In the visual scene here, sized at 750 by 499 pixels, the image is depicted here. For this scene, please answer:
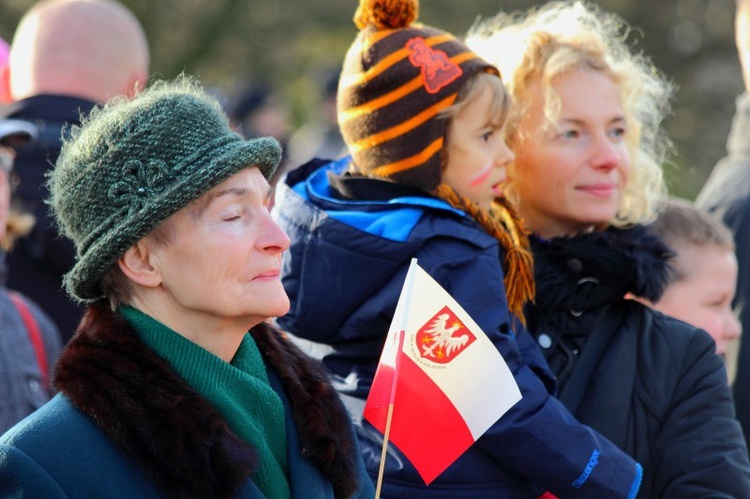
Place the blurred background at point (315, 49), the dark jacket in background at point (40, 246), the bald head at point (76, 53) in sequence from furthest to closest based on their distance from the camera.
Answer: the blurred background at point (315, 49), the bald head at point (76, 53), the dark jacket in background at point (40, 246)

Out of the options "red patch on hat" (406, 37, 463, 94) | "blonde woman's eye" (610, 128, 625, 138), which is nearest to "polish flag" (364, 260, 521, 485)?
"red patch on hat" (406, 37, 463, 94)

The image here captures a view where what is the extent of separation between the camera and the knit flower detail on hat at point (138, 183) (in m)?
2.56

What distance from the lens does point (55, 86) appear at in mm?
5355

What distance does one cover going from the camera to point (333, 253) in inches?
127

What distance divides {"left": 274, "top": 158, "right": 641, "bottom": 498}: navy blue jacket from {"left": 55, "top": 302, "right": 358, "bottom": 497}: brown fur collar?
0.75 metres

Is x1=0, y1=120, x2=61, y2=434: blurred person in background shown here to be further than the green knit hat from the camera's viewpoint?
Yes

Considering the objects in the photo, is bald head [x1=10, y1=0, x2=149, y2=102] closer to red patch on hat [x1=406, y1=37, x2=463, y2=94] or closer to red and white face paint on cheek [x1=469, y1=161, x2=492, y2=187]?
red patch on hat [x1=406, y1=37, x2=463, y2=94]

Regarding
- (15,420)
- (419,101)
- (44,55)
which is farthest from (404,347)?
(44,55)

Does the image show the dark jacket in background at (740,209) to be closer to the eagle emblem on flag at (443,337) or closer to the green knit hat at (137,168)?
the eagle emblem on flag at (443,337)

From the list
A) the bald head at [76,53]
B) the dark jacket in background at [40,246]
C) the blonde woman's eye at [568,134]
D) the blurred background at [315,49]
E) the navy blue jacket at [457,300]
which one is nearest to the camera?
the navy blue jacket at [457,300]

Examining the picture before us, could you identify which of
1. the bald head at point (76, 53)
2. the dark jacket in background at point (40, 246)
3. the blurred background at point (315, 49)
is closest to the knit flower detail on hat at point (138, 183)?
the dark jacket in background at point (40, 246)

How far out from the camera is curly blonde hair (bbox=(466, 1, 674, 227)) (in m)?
3.79

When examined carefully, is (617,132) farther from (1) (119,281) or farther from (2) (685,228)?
(1) (119,281)

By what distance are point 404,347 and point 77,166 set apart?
2.75 feet
